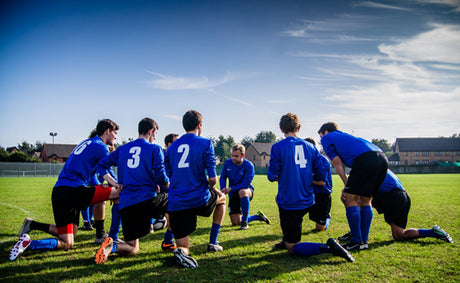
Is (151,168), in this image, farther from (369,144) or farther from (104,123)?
(369,144)

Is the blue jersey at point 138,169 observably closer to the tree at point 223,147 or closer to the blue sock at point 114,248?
the blue sock at point 114,248

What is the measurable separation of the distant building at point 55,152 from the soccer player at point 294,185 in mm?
74194

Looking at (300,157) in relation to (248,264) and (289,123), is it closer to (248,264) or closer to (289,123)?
(289,123)

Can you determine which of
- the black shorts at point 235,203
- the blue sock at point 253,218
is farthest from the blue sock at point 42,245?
the blue sock at point 253,218

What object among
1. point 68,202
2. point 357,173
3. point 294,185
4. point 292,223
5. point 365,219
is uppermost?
point 357,173

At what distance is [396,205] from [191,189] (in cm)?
372

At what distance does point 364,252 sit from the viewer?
4.45 metres

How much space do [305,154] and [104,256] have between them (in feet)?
11.0

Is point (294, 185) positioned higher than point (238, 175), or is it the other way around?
point (294, 185)

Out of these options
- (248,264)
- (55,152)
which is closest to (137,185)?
(248,264)

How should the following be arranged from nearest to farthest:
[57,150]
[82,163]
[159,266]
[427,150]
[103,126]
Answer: [159,266] → [82,163] → [103,126] → [57,150] → [427,150]

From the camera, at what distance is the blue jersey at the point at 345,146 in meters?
4.56

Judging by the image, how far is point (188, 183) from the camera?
159 inches

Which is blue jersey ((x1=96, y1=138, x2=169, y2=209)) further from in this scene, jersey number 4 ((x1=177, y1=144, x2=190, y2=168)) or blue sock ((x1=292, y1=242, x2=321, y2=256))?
blue sock ((x1=292, y1=242, x2=321, y2=256))
